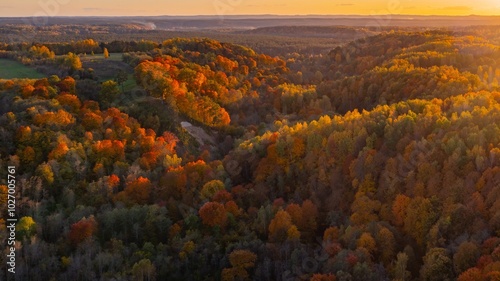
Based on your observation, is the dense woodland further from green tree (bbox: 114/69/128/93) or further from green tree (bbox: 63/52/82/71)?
green tree (bbox: 63/52/82/71)

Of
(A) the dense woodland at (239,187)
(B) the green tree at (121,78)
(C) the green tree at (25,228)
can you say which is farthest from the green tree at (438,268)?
(B) the green tree at (121,78)

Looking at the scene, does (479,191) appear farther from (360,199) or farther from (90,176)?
(90,176)

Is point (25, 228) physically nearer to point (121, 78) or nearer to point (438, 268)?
point (438, 268)

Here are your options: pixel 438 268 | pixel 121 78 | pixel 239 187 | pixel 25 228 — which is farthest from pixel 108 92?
pixel 438 268

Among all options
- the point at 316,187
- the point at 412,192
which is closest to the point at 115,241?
the point at 316,187

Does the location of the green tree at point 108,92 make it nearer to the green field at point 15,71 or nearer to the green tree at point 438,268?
the green field at point 15,71
